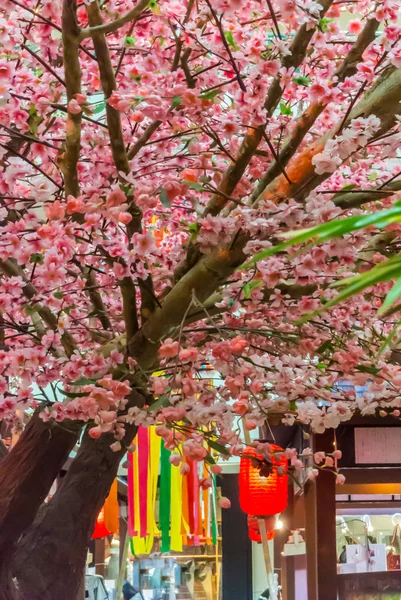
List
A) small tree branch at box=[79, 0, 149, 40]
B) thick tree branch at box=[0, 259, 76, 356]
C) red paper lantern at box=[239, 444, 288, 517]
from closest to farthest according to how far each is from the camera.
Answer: small tree branch at box=[79, 0, 149, 40], thick tree branch at box=[0, 259, 76, 356], red paper lantern at box=[239, 444, 288, 517]

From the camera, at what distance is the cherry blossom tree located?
2.08 m

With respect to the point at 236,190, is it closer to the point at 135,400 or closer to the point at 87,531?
the point at 135,400

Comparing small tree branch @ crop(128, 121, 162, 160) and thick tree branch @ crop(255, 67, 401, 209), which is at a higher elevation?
small tree branch @ crop(128, 121, 162, 160)

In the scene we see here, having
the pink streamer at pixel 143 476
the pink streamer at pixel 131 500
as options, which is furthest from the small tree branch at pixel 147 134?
the pink streamer at pixel 131 500

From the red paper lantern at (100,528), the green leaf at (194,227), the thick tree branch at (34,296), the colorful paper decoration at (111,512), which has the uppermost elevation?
the green leaf at (194,227)

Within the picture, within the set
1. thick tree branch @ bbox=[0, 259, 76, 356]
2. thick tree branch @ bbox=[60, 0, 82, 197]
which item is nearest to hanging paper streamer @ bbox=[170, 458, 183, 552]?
thick tree branch @ bbox=[0, 259, 76, 356]

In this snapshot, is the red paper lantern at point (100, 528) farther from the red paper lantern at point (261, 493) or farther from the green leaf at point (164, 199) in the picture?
the green leaf at point (164, 199)

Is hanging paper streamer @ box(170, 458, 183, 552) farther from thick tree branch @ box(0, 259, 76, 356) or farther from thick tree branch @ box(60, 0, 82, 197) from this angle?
thick tree branch @ box(60, 0, 82, 197)

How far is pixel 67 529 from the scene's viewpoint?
287cm

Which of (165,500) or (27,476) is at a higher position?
(27,476)

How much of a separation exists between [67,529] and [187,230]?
1438mm

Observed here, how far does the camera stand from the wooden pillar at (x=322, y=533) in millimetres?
6438

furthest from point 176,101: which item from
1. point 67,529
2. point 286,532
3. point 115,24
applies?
point 286,532

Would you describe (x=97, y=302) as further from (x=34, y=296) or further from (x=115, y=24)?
(x=115, y=24)
